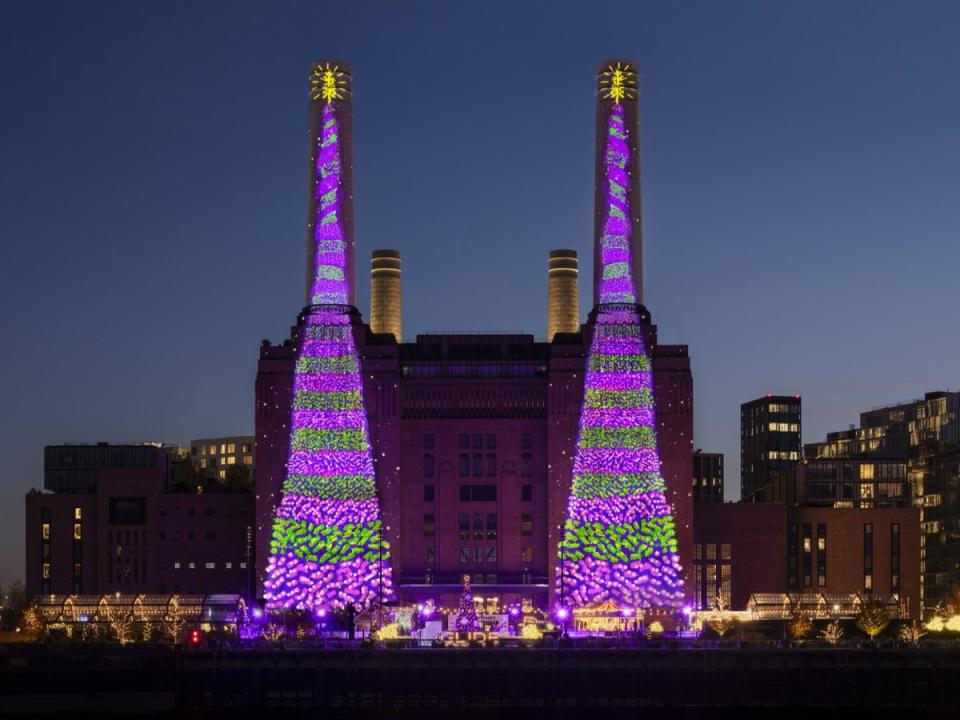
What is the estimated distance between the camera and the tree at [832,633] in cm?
18360

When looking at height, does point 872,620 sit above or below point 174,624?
below

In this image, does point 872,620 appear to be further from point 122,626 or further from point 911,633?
point 122,626

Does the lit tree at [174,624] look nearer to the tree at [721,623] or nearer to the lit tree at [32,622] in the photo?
the lit tree at [32,622]

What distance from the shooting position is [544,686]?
158m

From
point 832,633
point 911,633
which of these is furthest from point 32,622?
point 911,633

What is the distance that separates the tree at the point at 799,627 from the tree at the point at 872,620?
4571 millimetres

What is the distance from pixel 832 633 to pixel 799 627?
308 cm

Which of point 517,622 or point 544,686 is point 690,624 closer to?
point 517,622

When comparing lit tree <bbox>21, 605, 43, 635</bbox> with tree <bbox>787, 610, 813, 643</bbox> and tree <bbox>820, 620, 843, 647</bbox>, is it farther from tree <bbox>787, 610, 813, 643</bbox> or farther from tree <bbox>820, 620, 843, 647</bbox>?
tree <bbox>820, 620, 843, 647</bbox>

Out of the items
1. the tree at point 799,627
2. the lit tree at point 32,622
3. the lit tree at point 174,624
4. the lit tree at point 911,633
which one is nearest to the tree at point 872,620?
the lit tree at point 911,633

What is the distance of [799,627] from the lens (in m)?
189

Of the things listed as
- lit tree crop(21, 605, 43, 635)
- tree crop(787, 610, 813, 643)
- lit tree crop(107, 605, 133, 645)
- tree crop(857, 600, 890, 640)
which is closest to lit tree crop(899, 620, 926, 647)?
tree crop(857, 600, 890, 640)

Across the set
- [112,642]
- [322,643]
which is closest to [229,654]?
[322,643]

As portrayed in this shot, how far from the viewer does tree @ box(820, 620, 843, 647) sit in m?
184
